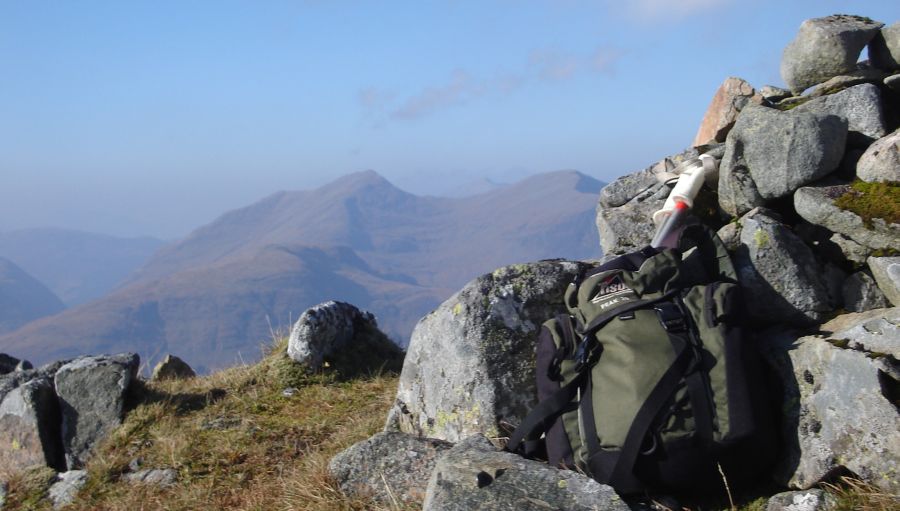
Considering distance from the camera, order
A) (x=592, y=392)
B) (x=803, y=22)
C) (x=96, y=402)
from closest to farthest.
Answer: (x=592, y=392) → (x=803, y=22) → (x=96, y=402)

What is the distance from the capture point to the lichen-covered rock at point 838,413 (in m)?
5.18

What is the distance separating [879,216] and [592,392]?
10.5ft

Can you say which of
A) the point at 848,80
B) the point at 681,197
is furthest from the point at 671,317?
the point at 848,80

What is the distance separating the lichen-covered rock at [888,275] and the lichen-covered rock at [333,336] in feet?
26.7

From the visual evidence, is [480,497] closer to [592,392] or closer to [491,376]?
[592,392]

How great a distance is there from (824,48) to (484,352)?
5573mm

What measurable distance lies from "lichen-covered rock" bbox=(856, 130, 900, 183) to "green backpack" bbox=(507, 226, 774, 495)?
232 cm

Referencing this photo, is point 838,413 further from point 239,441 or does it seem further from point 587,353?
point 239,441

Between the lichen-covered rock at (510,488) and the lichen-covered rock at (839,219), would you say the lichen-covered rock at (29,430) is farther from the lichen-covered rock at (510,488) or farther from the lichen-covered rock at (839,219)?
the lichen-covered rock at (839,219)

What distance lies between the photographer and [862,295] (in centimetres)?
659

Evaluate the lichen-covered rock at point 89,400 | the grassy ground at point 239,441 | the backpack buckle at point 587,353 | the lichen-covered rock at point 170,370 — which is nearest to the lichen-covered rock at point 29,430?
the lichen-covered rock at point 89,400

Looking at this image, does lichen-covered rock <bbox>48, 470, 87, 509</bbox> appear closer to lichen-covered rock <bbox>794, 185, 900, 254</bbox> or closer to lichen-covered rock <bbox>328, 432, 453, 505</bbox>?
lichen-covered rock <bbox>328, 432, 453, 505</bbox>

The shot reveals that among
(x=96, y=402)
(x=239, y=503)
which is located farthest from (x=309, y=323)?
(x=239, y=503)

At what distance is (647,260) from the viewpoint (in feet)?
20.4
